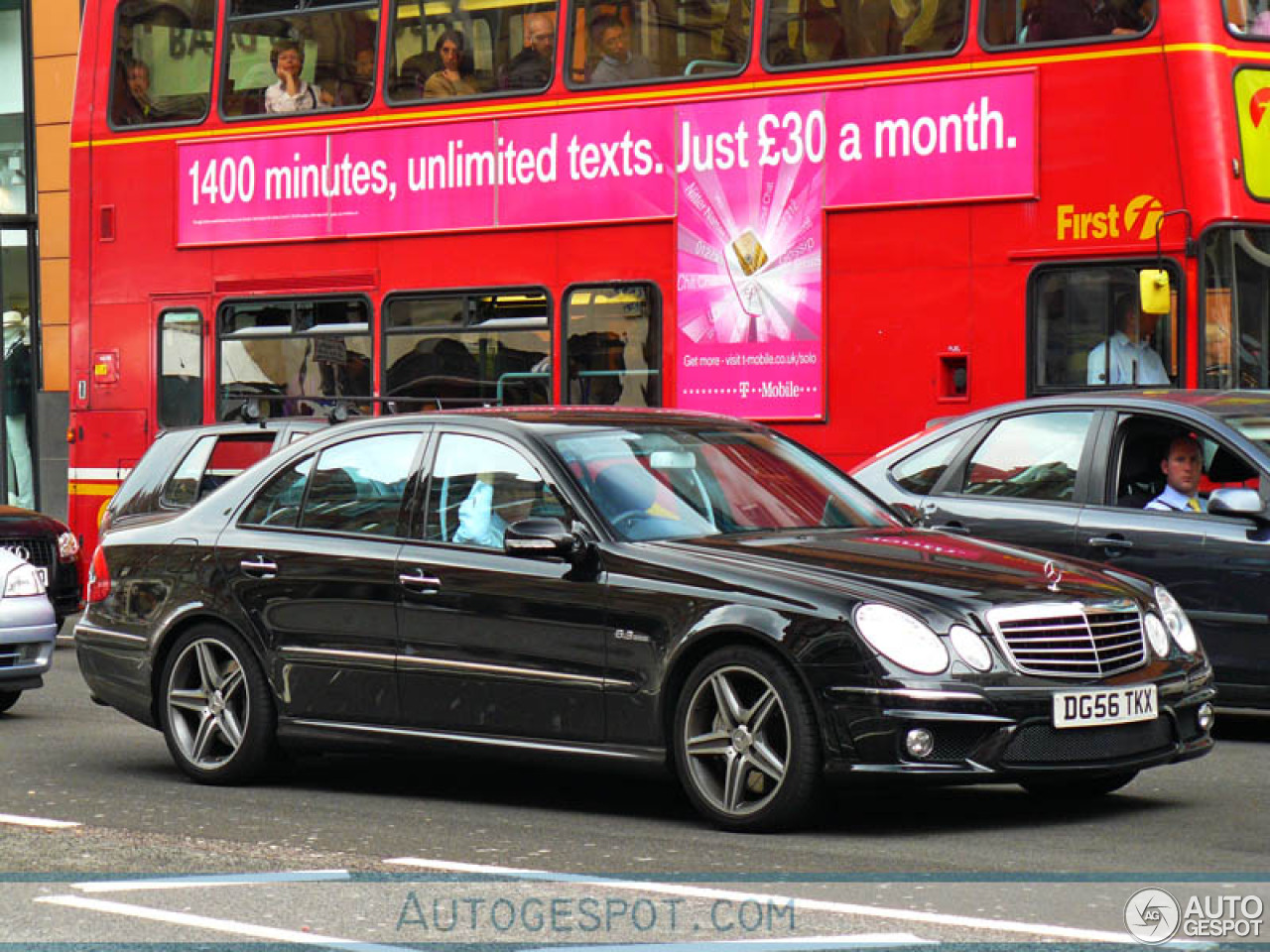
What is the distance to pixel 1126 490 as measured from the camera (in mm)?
11141

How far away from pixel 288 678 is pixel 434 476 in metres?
1.01

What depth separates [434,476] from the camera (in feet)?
30.6

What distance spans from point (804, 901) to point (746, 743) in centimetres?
133

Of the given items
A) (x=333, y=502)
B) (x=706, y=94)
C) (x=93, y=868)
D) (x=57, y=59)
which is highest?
(x=57, y=59)

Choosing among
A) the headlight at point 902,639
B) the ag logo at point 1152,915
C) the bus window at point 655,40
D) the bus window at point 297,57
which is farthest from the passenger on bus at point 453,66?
the ag logo at point 1152,915

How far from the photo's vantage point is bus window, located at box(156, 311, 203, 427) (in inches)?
717

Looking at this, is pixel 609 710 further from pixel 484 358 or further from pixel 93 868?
pixel 484 358

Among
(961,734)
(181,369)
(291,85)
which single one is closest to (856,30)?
(291,85)

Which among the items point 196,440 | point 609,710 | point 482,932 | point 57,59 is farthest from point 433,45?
point 57,59

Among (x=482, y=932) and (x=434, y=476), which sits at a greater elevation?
(x=434, y=476)

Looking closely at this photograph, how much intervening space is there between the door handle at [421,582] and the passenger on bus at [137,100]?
33.1ft

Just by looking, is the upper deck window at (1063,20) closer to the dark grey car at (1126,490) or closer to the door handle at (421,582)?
the dark grey car at (1126,490)

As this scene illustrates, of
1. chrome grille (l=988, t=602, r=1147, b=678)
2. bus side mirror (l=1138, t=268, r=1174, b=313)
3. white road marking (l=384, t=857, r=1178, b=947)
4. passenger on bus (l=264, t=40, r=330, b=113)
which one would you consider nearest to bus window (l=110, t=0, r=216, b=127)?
passenger on bus (l=264, t=40, r=330, b=113)

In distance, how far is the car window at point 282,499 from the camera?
9.80 metres
